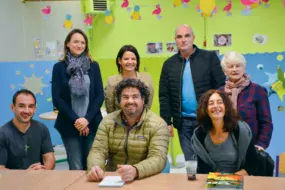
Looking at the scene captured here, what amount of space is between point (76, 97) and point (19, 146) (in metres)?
0.60

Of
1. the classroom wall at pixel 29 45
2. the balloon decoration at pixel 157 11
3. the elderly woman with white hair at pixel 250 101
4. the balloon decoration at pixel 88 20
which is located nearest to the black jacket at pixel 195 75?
the elderly woman with white hair at pixel 250 101

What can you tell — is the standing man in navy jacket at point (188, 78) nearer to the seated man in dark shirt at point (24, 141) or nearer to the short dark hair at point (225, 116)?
the short dark hair at point (225, 116)

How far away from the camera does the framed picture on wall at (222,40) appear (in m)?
5.66

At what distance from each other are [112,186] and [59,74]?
1313mm

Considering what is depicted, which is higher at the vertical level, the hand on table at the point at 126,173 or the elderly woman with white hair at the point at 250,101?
the elderly woman with white hair at the point at 250,101

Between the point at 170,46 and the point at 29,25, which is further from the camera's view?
A: the point at 170,46

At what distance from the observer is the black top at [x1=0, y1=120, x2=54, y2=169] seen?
102 inches

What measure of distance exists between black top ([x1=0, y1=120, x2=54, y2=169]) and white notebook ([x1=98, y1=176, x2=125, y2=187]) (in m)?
0.81

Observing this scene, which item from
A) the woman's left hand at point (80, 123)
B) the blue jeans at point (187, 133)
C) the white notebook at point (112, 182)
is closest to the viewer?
the white notebook at point (112, 182)

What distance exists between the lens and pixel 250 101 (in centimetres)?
257

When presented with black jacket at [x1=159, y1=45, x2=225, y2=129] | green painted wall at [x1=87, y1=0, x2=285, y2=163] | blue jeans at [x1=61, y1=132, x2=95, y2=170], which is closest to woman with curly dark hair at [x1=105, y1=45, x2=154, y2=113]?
black jacket at [x1=159, y1=45, x2=225, y2=129]

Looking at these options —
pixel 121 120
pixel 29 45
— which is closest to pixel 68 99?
pixel 121 120

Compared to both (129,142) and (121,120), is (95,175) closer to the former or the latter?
(129,142)

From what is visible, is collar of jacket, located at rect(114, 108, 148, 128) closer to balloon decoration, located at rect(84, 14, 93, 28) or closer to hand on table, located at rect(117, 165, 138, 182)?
hand on table, located at rect(117, 165, 138, 182)
